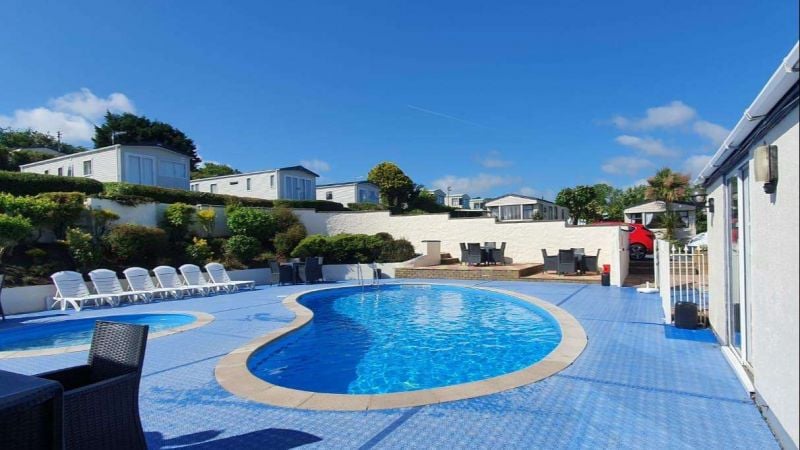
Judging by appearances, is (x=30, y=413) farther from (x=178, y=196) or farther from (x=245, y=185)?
(x=245, y=185)

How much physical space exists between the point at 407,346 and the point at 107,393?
538 centimetres

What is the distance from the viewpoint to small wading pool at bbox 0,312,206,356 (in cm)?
767

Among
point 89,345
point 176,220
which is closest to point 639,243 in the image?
point 89,345

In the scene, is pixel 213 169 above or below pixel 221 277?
above

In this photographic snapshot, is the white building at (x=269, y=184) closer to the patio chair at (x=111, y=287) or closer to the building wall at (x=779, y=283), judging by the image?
the patio chair at (x=111, y=287)

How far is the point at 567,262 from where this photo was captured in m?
14.2

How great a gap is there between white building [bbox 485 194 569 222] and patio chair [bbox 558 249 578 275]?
1835cm

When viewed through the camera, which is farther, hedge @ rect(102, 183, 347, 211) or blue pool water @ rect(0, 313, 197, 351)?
hedge @ rect(102, 183, 347, 211)

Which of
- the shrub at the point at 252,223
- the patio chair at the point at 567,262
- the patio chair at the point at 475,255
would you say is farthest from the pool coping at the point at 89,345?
the patio chair at the point at 567,262

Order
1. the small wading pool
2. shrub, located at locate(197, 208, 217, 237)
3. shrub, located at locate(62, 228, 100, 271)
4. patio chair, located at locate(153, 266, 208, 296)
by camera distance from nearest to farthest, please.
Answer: the small wading pool < patio chair, located at locate(153, 266, 208, 296) < shrub, located at locate(62, 228, 100, 271) < shrub, located at locate(197, 208, 217, 237)

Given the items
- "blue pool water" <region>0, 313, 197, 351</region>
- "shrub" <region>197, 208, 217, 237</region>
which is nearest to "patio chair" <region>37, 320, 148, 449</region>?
"blue pool water" <region>0, 313, 197, 351</region>

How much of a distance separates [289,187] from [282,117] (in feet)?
23.4

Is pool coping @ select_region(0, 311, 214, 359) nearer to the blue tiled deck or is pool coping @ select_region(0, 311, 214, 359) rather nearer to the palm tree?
the blue tiled deck

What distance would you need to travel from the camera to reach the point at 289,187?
99.5 feet
